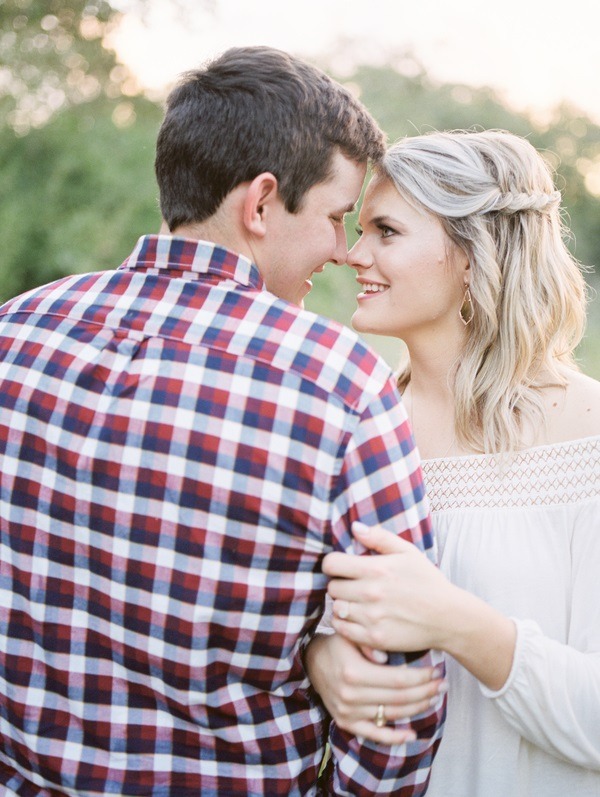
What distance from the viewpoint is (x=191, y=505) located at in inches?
45.6

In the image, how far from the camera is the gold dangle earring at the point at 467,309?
2110 millimetres

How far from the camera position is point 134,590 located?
1.20m

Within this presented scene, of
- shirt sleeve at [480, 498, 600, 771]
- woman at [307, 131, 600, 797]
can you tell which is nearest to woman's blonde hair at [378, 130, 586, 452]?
woman at [307, 131, 600, 797]

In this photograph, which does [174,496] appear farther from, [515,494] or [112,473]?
[515,494]

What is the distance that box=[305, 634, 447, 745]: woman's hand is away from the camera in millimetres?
1212

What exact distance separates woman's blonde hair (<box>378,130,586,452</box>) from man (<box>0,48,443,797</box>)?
76cm

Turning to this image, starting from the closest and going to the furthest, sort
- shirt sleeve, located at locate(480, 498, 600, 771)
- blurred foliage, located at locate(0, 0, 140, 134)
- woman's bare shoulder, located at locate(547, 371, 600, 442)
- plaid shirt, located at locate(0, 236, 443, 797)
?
plaid shirt, located at locate(0, 236, 443, 797), shirt sleeve, located at locate(480, 498, 600, 771), woman's bare shoulder, located at locate(547, 371, 600, 442), blurred foliage, located at locate(0, 0, 140, 134)

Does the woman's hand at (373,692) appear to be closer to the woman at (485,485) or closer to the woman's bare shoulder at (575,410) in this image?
the woman at (485,485)

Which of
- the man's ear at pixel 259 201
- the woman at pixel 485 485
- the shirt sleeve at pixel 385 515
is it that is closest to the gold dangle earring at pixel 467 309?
the woman at pixel 485 485

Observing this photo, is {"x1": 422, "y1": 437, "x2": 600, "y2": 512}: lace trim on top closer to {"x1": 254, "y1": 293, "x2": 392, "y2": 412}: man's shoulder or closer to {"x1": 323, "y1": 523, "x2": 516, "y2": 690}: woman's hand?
{"x1": 323, "y1": 523, "x2": 516, "y2": 690}: woman's hand

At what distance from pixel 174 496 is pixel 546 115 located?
→ 389 inches

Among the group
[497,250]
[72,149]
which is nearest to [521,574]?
[497,250]

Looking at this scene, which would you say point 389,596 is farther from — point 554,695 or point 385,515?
point 554,695

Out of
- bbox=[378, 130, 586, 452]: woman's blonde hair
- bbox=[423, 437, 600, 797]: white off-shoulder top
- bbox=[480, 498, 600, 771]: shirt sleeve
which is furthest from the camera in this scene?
bbox=[378, 130, 586, 452]: woman's blonde hair
